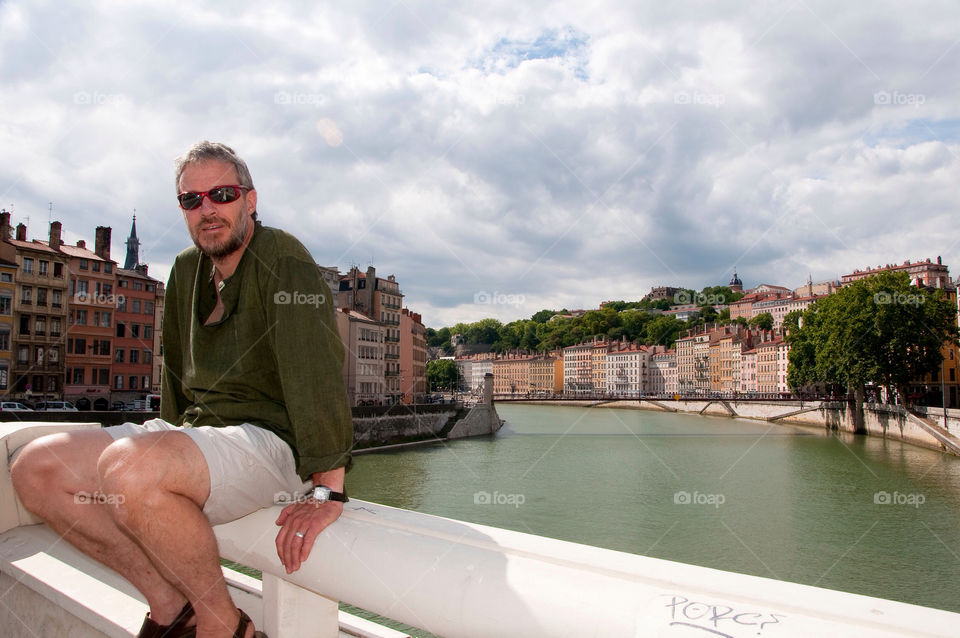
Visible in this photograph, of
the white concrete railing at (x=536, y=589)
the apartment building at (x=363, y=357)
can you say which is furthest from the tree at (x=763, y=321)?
the white concrete railing at (x=536, y=589)

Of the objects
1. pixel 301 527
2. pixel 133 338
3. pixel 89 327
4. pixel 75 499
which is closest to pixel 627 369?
pixel 133 338

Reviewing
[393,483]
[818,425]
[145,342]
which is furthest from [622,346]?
[393,483]

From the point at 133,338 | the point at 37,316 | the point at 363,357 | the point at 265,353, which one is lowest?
the point at 265,353

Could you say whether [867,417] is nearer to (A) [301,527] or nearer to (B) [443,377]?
(A) [301,527]

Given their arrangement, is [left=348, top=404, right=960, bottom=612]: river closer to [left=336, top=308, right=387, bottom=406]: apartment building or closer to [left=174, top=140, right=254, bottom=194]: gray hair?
[left=336, top=308, right=387, bottom=406]: apartment building

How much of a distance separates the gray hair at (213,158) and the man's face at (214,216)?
1 centimetres

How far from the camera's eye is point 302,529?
4.17 ft

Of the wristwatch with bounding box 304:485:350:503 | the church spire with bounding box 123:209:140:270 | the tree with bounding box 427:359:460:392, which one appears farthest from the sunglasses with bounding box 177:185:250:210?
the tree with bounding box 427:359:460:392

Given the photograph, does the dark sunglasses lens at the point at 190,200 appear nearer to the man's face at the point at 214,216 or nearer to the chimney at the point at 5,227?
the man's face at the point at 214,216

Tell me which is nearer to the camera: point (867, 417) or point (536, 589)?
point (536, 589)

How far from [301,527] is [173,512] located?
23cm

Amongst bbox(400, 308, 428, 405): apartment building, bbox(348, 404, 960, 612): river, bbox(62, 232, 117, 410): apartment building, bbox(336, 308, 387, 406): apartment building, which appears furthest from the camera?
bbox(400, 308, 428, 405): apartment building

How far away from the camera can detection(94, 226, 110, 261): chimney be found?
38656mm

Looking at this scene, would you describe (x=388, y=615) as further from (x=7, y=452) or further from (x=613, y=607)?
(x=7, y=452)
